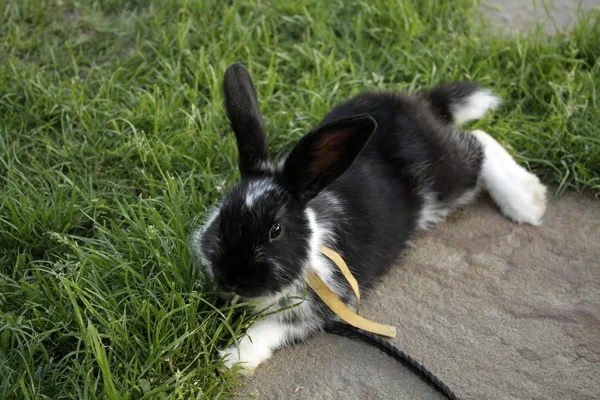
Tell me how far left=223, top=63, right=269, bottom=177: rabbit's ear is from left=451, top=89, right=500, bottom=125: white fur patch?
127cm

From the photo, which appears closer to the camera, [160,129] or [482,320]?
[482,320]

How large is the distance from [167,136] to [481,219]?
1641 millimetres

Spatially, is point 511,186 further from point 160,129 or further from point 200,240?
point 160,129

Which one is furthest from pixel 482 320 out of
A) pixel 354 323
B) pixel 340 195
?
pixel 340 195

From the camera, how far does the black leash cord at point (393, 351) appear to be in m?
2.90

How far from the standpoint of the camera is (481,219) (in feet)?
12.6

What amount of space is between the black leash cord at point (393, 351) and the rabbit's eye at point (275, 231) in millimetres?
563

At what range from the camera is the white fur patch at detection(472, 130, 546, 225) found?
12.4 feet

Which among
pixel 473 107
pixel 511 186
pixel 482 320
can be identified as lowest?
pixel 482 320

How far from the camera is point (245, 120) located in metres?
2.99

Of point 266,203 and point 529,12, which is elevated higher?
point 266,203

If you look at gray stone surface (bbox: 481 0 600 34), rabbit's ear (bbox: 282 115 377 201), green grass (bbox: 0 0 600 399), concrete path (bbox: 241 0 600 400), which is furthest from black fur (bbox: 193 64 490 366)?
gray stone surface (bbox: 481 0 600 34)

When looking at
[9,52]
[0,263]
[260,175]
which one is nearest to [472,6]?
[260,175]

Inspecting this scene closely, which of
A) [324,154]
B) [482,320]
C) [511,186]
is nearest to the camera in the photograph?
[324,154]
